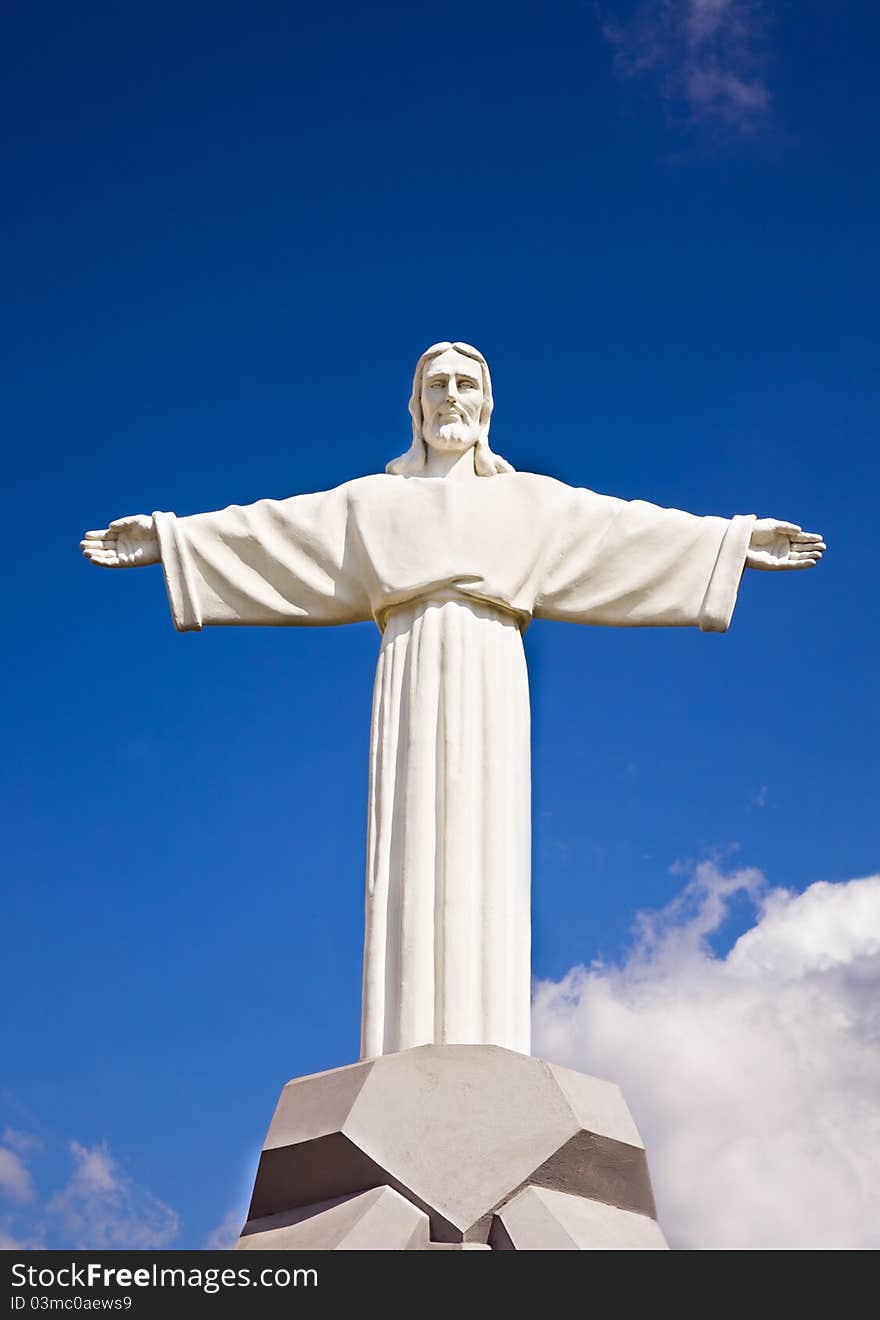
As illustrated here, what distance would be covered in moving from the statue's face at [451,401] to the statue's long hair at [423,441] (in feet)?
0.11

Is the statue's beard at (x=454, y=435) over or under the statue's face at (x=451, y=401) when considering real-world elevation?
under

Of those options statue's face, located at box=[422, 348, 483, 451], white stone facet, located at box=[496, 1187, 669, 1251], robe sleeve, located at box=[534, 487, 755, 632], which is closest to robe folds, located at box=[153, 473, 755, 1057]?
robe sleeve, located at box=[534, 487, 755, 632]

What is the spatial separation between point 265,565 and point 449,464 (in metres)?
1.13

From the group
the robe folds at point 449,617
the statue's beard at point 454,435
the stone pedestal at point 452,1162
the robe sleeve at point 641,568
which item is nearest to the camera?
the stone pedestal at point 452,1162

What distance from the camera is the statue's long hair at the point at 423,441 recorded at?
361 inches

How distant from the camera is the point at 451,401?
9188 millimetres

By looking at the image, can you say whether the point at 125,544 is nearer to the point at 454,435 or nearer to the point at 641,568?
the point at 454,435

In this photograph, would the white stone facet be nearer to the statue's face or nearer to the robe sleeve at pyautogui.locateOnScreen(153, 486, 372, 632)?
the robe sleeve at pyautogui.locateOnScreen(153, 486, 372, 632)

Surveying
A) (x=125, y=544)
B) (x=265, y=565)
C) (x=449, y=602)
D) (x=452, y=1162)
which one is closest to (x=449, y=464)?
(x=449, y=602)

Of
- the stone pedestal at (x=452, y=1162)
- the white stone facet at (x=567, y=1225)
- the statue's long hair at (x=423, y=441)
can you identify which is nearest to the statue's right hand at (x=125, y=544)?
the statue's long hair at (x=423, y=441)

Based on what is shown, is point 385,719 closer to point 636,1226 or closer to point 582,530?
point 582,530

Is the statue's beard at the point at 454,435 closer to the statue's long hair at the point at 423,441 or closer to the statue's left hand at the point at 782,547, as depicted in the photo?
the statue's long hair at the point at 423,441

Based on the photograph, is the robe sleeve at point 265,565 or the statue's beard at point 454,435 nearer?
the robe sleeve at point 265,565

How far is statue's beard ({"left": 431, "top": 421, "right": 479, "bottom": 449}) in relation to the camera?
29.9 ft
